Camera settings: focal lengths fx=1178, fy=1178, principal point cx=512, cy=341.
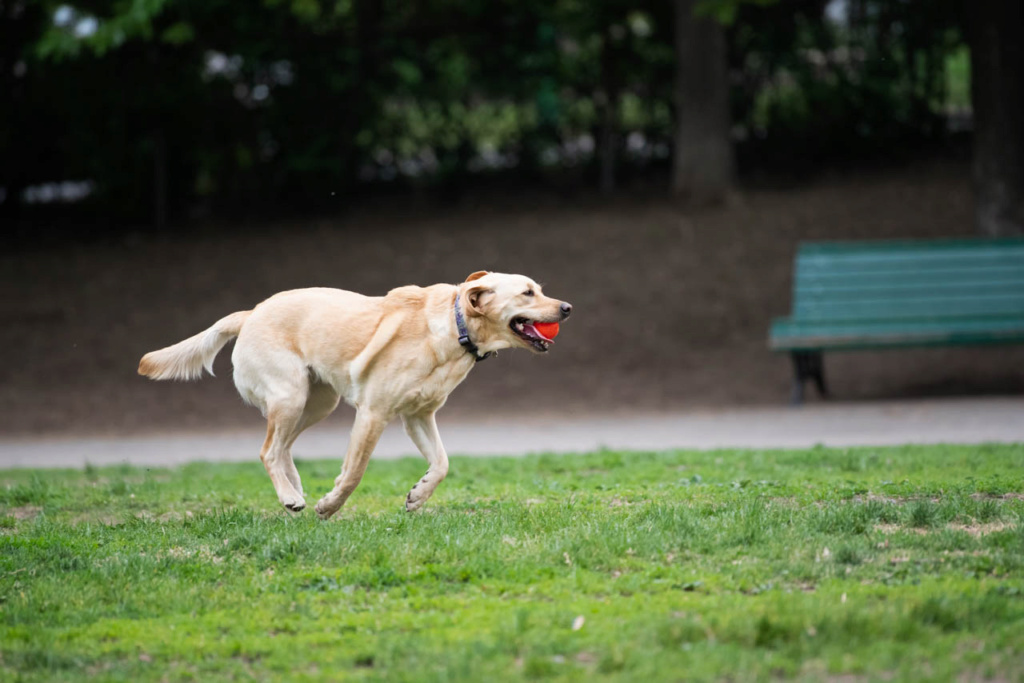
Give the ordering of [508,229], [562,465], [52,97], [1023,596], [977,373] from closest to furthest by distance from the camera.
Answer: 1. [1023,596]
2. [562,465]
3. [977,373]
4. [508,229]
5. [52,97]

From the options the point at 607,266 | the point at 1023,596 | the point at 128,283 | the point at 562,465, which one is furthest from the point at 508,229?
the point at 1023,596

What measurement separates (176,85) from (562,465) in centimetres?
1268

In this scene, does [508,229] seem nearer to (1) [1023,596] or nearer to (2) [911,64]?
(2) [911,64]

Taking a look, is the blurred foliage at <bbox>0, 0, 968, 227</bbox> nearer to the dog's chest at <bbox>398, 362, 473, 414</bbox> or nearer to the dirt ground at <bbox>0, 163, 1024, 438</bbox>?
the dirt ground at <bbox>0, 163, 1024, 438</bbox>

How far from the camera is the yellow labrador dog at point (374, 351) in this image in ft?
20.6

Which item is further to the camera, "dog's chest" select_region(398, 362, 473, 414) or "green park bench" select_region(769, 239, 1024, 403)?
"green park bench" select_region(769, 239, 1024, 403)

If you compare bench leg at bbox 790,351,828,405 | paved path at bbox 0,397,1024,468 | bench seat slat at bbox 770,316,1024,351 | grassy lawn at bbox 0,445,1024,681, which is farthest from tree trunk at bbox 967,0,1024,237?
grassy lawn at bbox 0,445,1024,681

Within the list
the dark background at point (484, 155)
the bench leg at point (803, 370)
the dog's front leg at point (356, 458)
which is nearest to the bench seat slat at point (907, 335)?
the bench leg at point (803, 370)

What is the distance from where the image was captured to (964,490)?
261 inches

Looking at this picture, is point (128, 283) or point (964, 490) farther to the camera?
point (128, 283)

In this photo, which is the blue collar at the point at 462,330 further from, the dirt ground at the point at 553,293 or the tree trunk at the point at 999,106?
the tree trunk at the point at 999,106

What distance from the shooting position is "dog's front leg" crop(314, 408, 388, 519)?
6.28 meters

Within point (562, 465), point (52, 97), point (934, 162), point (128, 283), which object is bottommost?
point (562, 465)

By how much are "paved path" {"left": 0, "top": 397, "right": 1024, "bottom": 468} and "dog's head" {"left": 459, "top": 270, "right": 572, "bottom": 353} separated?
3.92 m
